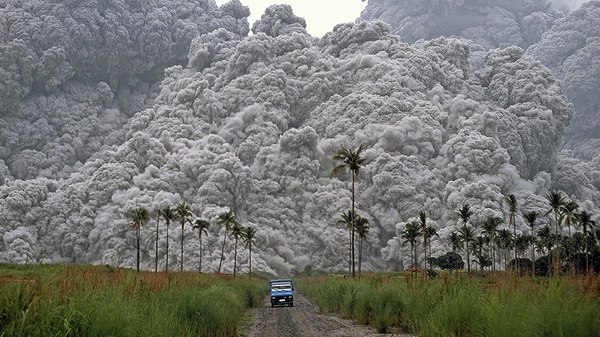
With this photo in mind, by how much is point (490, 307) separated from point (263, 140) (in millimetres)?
135477

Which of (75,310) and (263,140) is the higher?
(263,140)

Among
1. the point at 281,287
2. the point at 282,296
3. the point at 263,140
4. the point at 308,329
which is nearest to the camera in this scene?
the point at 308,329

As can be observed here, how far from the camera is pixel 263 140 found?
145375 millimetres

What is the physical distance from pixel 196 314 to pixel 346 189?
400 feet

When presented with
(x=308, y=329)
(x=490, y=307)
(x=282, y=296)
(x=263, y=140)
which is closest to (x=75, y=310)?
(x=490, y=307)

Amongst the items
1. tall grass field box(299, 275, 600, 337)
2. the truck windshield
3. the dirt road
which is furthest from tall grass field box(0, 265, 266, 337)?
the truck windshield

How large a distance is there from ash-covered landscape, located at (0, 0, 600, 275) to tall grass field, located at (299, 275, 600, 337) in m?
80.1

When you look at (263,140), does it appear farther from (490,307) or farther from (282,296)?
(490,307)

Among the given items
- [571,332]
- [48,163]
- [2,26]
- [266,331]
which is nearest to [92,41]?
[2,26]

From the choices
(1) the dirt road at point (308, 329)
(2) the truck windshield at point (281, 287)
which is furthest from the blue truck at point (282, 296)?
(1) the dirt road at point (308, 329)

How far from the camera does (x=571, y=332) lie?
809 centimetres

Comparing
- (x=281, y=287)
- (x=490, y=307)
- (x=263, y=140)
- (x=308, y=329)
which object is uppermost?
(x=263, y=140)

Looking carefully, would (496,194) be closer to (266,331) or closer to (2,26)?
(266,331)

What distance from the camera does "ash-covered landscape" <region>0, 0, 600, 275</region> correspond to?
122 meters
